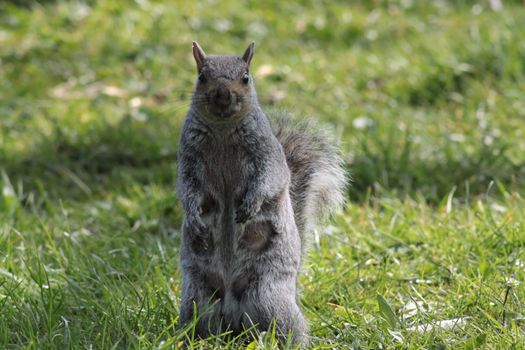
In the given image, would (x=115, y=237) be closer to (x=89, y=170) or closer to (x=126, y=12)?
(x=89, y=170)

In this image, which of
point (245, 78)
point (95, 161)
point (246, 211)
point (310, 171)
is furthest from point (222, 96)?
point (95, 161)

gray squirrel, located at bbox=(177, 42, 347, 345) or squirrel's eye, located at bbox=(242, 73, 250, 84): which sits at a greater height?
squirrel's eye, located at bbox=(242, 73, 250, 84)

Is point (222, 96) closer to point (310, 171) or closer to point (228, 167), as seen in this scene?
point (228, 167)

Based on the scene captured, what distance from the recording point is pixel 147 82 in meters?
5.42

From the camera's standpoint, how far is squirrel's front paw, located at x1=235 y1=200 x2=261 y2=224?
2.40m

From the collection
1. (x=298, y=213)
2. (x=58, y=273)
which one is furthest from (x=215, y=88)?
(x=58, y=273)

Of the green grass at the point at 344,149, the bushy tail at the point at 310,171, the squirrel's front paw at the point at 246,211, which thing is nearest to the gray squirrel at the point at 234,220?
the squirrel's front paw at the point at 246,211

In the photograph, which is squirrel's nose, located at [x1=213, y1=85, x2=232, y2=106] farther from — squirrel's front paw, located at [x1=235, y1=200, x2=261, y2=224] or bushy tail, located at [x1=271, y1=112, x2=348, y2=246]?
bushy tail, located at [x1=271, y1=112, x2=348, y2=246]

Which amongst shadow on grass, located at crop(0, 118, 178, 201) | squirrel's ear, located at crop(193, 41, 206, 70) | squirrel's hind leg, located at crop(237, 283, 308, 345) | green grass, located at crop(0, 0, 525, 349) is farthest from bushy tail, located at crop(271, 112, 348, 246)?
shadow on grass, located at crop(0, 118, 178, 201)

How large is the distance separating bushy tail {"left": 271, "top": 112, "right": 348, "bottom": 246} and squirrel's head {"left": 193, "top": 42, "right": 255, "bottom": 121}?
0.40 metres

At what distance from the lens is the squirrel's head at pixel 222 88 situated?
7.75 feet

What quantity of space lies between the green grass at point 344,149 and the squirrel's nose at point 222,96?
657 millimetres

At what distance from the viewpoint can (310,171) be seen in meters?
2.80

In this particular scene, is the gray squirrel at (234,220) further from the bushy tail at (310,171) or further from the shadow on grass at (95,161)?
the shadow on grass at (95,161)
